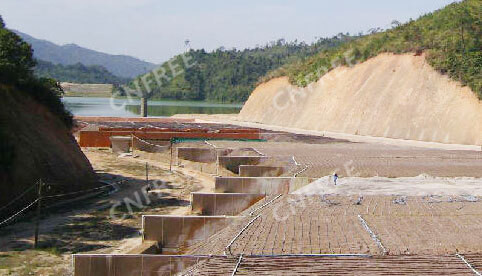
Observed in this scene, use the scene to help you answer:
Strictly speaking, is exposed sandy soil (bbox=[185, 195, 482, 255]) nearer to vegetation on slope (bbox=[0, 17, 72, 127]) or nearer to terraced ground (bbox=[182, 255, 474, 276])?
terraced ground (bbox=[182, 255, 474, 276])

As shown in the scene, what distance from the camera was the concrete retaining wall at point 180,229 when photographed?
56.0ft

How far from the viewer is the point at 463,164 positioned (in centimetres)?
2894

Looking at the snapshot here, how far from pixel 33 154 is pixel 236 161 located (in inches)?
378

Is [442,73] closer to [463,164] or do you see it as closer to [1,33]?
[463,164]

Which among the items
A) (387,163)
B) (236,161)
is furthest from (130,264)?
(387,163)

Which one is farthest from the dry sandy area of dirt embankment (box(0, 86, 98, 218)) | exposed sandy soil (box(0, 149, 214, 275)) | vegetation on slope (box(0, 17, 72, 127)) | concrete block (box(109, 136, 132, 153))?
concrete block (box(109, 136, 132, 153))

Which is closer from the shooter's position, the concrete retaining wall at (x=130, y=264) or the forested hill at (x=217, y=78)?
the concrete retaining wall at (x=130, y=264)

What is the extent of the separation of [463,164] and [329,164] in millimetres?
6829

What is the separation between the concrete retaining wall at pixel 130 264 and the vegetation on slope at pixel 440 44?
3866cm

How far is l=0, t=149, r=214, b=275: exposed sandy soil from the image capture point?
17.2 meters

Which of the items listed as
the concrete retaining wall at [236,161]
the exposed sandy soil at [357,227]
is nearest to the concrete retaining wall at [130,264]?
the exposed sandy soil at [357,227]

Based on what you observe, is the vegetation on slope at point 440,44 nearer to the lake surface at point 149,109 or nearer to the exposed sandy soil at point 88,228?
the exposed sandy soil at point 88,228

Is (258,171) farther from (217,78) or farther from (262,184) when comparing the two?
(217,78)

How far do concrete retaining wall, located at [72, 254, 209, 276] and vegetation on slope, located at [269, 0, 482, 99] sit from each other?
1522 inches
